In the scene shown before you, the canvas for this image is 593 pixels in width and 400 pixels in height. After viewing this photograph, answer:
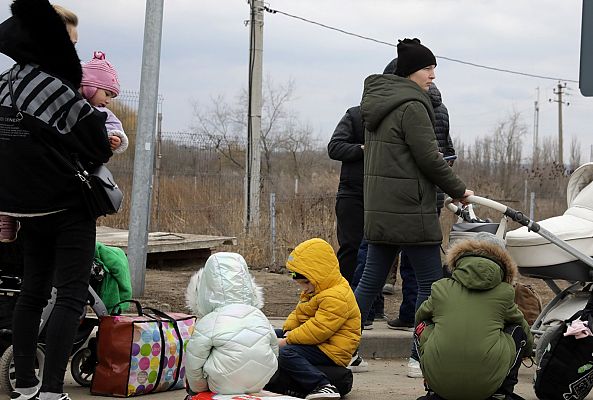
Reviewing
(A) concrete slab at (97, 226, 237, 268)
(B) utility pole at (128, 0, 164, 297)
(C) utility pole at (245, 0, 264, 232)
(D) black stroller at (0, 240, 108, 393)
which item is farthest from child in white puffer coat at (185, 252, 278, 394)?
(C) utility pole at (245, 0, 264, 232)

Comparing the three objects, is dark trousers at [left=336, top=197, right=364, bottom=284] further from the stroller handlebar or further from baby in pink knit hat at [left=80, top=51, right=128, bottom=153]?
baby in pink knit hat at [left=80, top=51, right=128, bottom=153]

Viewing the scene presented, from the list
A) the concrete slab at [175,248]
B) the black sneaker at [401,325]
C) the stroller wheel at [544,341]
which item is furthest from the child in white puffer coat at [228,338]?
the concrete slab at [175,248]

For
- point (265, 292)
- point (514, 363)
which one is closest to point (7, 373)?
point (514, 363)

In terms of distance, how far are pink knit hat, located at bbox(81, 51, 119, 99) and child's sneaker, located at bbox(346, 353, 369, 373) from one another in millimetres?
2385

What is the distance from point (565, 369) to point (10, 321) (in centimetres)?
296

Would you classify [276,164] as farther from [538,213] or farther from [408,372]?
[408,372]

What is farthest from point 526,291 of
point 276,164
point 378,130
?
point 276,164

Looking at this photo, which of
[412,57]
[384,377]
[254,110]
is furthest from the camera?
[254,110]

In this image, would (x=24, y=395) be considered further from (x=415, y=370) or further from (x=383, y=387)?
(x=415, y=370)

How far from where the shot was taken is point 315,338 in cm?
519

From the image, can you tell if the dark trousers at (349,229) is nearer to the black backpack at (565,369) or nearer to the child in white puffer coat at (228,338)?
the black backpack at (565,369)

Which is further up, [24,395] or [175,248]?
[175,248]

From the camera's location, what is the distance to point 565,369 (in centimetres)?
507

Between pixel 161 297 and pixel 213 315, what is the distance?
148 inches
